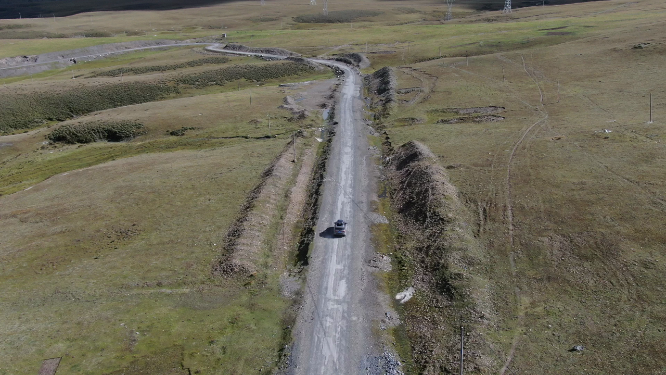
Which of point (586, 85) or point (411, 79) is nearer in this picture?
point (586, 85)

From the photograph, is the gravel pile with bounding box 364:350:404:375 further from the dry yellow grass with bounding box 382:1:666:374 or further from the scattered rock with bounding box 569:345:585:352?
the scattered rock with bounding box 569:345:585:352

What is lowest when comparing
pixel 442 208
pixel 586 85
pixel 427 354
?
pixel 427 354

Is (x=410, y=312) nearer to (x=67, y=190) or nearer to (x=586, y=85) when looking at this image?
(x=67, y=190)

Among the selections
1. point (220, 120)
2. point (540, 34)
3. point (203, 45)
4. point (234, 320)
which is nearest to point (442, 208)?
point (234, 320)

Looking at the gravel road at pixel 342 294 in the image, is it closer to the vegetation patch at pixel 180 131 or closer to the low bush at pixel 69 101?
the vegetation patch at pixel 180 131

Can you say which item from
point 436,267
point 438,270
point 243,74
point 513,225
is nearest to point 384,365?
point 438,270

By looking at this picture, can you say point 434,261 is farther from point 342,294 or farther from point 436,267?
point 342,294

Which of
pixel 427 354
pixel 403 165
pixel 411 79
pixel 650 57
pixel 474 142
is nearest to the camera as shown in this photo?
pixel 427 354
